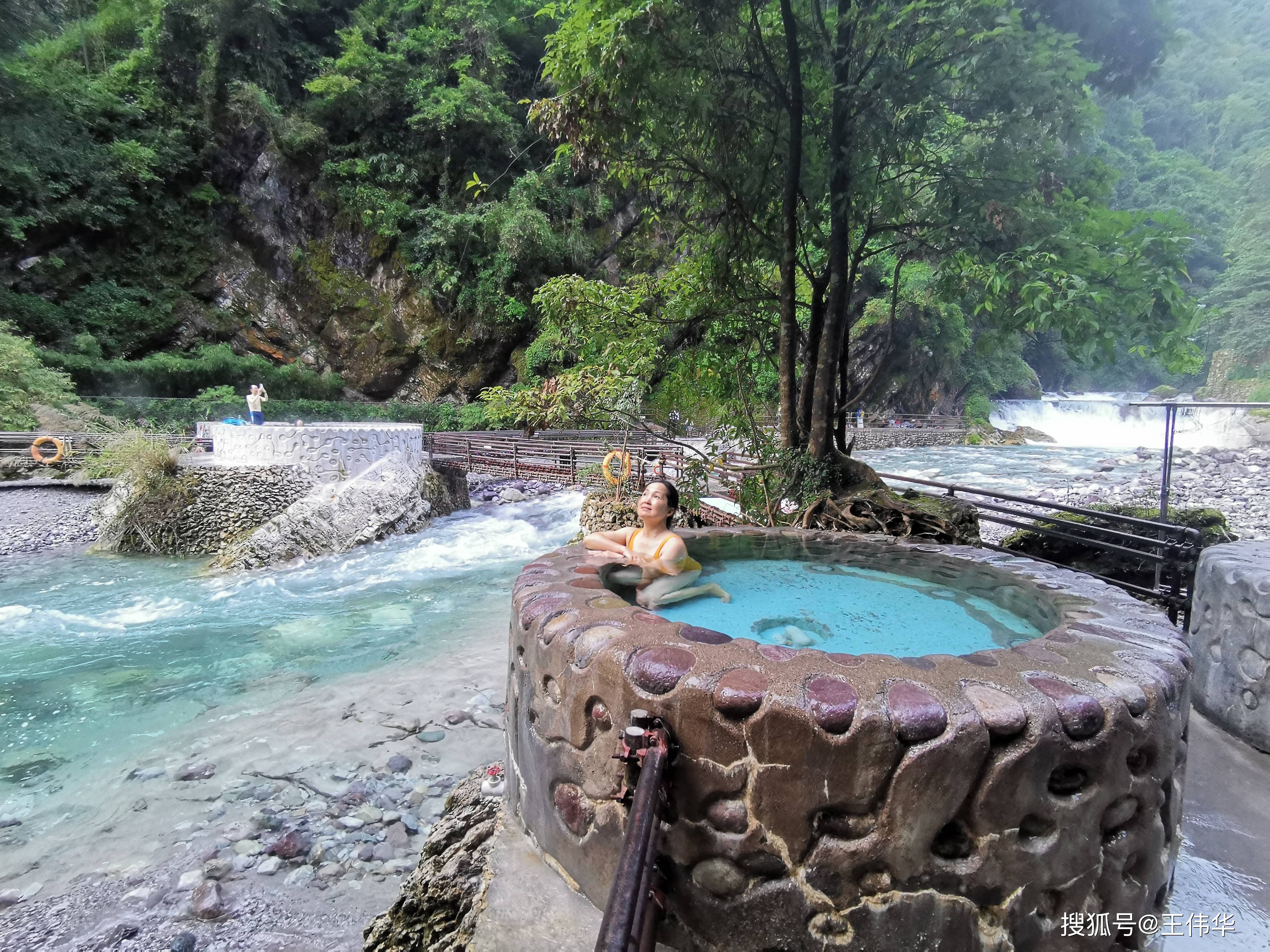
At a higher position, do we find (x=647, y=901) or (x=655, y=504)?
(x=655, y=504)

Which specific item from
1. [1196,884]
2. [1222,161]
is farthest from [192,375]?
[1222,161]

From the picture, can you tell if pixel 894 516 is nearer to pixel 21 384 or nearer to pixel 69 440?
pixel 69 440

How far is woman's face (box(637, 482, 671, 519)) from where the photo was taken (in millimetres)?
2998

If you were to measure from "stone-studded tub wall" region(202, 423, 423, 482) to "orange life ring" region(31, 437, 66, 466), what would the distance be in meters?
4.34

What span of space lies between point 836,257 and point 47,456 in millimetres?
15180

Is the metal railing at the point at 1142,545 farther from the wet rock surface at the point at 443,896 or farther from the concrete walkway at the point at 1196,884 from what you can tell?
the wet rock surface at the point at 443,896

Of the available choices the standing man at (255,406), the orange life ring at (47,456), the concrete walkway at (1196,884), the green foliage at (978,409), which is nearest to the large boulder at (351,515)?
the standing man at (255,406)

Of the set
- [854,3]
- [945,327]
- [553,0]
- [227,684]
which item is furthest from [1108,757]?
[945,327]

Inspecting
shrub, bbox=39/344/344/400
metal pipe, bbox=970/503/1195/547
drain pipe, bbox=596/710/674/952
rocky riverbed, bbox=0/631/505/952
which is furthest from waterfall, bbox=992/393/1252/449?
shrub, bbox=39/344/344/400

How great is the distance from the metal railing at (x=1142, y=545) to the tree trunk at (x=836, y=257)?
1.21 m

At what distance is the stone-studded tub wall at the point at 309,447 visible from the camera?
32.3 feet

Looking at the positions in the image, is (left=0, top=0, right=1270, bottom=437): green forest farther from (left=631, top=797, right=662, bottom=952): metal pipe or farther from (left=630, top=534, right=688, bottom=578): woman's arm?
(left=631, top=797, right=662, bottom=952): metal pipe

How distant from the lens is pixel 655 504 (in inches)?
118

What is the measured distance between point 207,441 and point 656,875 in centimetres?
1592
